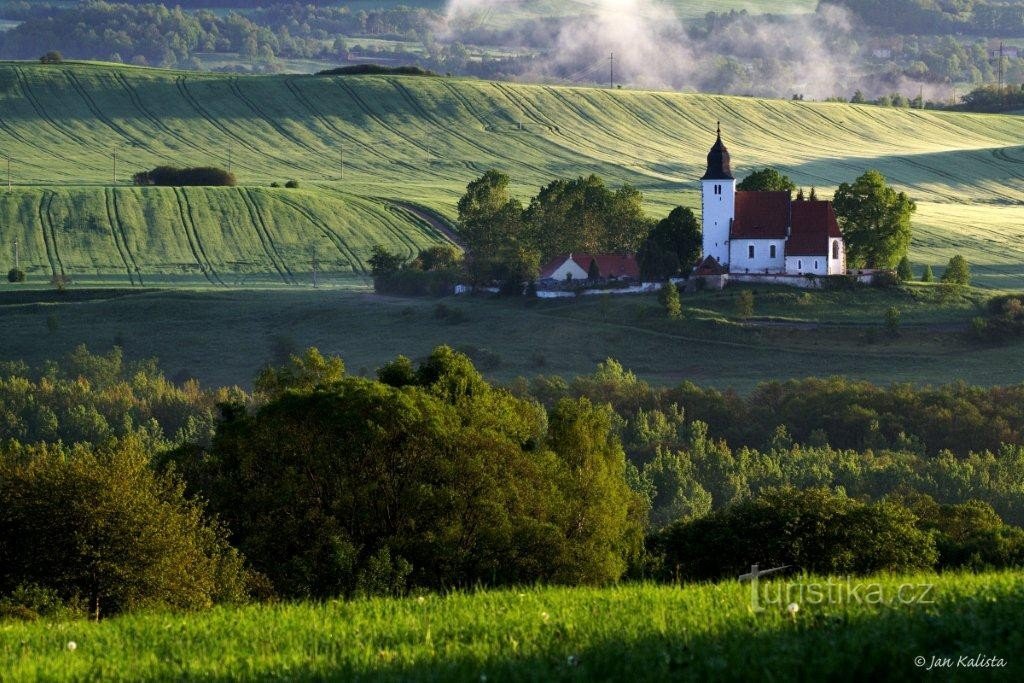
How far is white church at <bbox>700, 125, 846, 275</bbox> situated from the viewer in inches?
4279

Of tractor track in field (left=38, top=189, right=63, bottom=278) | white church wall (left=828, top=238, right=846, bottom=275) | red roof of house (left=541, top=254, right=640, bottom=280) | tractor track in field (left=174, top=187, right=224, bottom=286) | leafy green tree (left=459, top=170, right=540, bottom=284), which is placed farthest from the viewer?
tractor track in field (left=38, top=189, right=63, bottom=278)

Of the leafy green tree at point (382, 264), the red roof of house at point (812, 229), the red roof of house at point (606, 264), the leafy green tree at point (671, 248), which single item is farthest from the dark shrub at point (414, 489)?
the leafy green tree at point (382, 264)

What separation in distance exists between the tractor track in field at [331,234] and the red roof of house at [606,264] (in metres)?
28.4

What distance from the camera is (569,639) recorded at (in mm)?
16234

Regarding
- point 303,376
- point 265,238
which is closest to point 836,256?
point 265,238

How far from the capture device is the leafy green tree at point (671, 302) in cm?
10456

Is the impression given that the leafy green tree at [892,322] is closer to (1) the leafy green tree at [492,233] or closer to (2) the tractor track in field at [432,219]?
(1) the leafy green tree at [492,233]

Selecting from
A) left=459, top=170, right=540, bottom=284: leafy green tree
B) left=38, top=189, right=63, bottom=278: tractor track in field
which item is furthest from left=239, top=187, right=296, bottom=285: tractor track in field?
left=38, top=189, right=63, bottom=278: tractor track in field

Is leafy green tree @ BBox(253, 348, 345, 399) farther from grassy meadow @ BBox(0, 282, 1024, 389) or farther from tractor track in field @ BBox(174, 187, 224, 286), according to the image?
tractor track in field @ BBox(174, 187, 224, 286)

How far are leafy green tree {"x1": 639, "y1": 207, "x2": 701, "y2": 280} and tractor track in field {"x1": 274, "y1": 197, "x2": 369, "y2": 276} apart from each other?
3614 centimetres

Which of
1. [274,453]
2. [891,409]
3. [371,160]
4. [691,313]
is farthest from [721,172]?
[371,160]

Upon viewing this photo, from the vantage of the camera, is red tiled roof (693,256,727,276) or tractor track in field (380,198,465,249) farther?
tractor track in field (380,198,465,249)

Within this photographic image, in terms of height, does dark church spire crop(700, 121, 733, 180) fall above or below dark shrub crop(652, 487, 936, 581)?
above

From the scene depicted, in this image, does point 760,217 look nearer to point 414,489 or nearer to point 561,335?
point 561,335
